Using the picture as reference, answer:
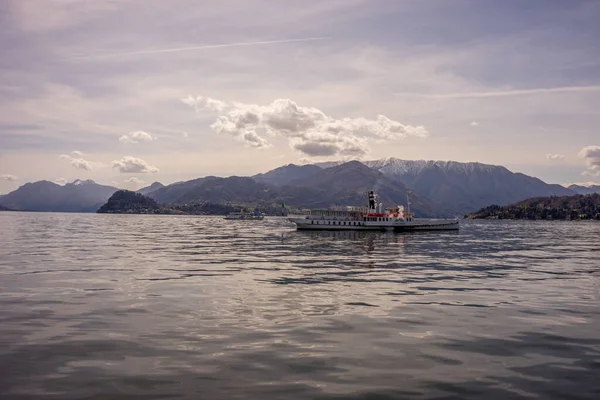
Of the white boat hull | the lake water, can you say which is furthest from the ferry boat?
the lake water

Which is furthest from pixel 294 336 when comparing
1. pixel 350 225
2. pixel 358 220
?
pixel 358 220

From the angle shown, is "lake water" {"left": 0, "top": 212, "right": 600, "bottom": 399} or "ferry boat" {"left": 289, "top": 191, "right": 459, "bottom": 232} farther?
"ferry boat" {"left": 289, "top": 191, "right": 459, "bottom": 232}

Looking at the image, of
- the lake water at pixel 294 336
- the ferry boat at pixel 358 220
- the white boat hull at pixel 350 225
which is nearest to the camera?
the lake water at pixel 294 336

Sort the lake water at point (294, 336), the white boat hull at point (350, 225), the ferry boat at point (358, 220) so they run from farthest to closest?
the ferry boat at point (358, 220) → the white boat hull at point (350, 225) → the lake water at point (294, 336)

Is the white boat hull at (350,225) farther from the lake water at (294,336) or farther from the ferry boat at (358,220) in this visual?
the lake water at (294,336)

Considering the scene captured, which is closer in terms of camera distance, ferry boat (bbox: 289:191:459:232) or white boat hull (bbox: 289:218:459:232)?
white boat hull (bbox: 289:218:459:232)

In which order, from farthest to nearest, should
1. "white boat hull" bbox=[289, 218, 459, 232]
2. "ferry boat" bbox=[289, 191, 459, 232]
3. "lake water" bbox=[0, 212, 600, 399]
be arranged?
"ferry boat" bbox=[289, 191, 459, 232], "white boat hull" bbox=[289, 218, 459, 232], "lake water" bbox=[0, 212, 600, 399]

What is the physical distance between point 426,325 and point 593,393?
9.25 meters

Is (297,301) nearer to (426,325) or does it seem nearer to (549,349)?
(426,325)

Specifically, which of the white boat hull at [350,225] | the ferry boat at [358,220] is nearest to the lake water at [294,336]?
the white boat hull at [350,225]

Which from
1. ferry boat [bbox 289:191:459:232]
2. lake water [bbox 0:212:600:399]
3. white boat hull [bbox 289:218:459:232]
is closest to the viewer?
lake water [bbox 0:212:600:399]

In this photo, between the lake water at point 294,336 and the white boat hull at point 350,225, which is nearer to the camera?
the lake water at point 294,336

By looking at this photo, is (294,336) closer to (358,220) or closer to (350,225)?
(350,225)

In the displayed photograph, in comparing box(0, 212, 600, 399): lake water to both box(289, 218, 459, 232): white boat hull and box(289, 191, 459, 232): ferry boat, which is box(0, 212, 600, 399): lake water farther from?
box(289, 191, 459, 232): ferry boat
